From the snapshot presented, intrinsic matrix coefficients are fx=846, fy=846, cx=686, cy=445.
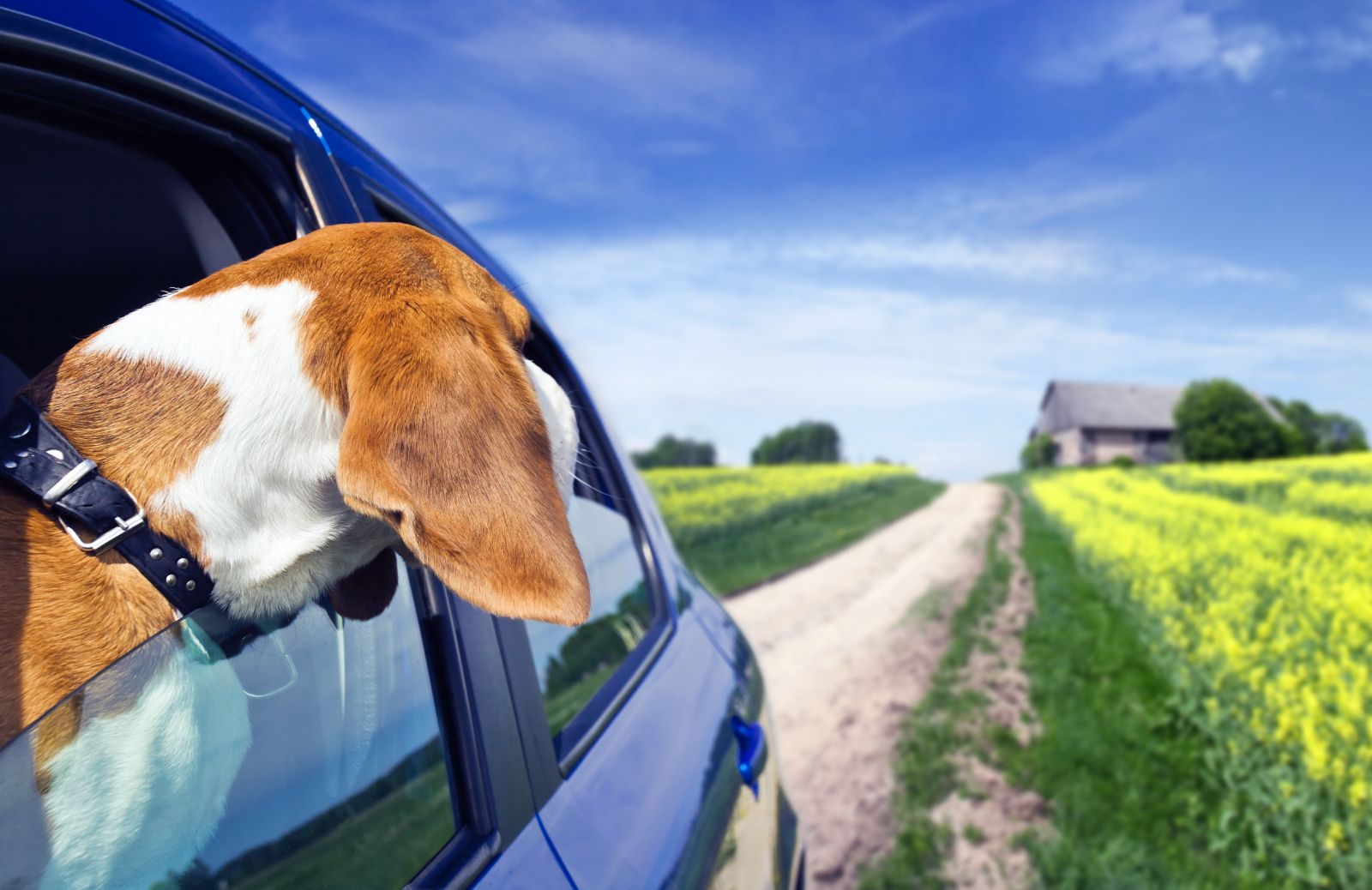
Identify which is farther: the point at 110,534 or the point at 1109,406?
the point at 1109,406

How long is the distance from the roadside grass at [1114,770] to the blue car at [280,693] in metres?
3.22

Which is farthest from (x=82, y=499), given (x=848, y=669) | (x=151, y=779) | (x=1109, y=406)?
(x=1109, y=406)

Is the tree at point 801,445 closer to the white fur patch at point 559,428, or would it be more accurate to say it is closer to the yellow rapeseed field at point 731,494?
the yellow rapeseed field at point 731,494

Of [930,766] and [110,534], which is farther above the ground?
[110,534]

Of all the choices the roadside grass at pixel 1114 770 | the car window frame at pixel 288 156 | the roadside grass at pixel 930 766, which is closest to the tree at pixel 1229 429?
the roadside grass at pixel 1114 770

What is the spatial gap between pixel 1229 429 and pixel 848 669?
2555 inches

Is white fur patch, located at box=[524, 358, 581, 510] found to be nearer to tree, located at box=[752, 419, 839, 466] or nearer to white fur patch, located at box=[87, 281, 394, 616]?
white fur patch, located at box=[87, 281, 394, 616]

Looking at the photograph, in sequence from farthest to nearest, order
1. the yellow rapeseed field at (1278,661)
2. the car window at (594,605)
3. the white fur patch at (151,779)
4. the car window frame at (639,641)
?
the yellow rapeseed field at (1278,661) → the car window at (594,605) → the car window frame at (639,641) → the white fur patch at (151,779)

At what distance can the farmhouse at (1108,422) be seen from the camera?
85.4 m

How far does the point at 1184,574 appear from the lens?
27.5ft

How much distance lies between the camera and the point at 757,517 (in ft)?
66.6

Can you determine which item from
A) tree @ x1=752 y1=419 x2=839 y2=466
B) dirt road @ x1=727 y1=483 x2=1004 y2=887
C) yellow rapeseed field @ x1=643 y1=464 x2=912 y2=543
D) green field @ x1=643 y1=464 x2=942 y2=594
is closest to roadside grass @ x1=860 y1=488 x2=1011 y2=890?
dirt road @ x1=727 y1=483 x2=1004 y2=887

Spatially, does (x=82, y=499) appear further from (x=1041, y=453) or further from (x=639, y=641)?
(x=1041, y=453)

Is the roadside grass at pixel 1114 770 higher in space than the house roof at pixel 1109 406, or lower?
lower
